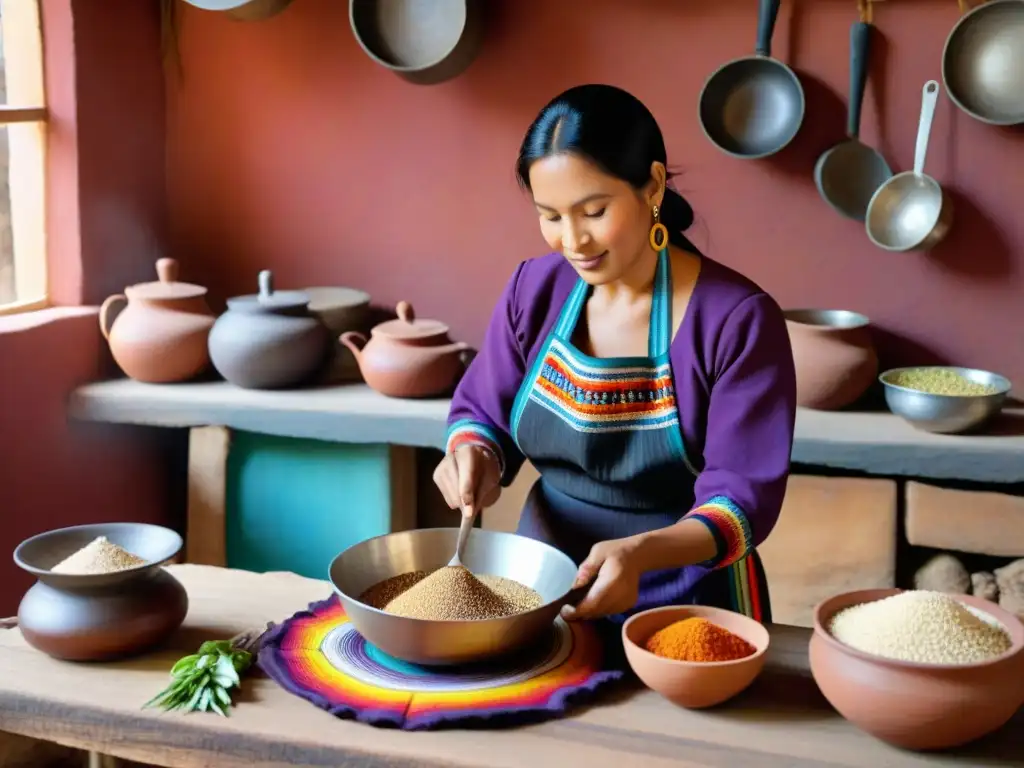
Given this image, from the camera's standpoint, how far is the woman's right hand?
1.64m

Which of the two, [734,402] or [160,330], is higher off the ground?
[734,402]

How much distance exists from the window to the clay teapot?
2.84 ft

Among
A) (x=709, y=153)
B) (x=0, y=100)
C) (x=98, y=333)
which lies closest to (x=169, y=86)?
(x=0, y=100)

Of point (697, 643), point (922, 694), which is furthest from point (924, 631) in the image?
point (697, 643)

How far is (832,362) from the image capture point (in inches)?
104

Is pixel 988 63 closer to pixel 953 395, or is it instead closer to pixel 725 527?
pixel 953 395

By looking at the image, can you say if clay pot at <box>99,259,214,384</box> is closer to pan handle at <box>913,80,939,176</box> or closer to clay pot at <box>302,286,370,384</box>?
clay pot at <box>302,286,370,384</box>

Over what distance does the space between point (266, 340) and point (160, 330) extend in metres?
0.28

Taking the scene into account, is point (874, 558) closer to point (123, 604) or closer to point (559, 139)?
point (559, 139)

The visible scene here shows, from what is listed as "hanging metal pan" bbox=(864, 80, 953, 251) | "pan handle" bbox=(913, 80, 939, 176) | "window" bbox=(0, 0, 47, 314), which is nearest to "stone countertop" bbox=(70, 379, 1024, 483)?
"window" bbox=(0, 0, 47, 314)

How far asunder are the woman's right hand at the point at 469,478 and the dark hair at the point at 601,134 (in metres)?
0.42

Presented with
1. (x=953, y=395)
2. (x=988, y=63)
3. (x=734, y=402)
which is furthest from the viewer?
(x=988, y=63)

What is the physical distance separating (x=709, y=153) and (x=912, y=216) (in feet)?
1.68

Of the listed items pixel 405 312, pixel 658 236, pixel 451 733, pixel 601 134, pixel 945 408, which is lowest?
pixel 451 733
